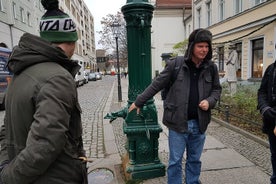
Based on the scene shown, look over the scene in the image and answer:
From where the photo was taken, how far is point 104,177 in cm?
362

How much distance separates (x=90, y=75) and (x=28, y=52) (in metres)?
38.7

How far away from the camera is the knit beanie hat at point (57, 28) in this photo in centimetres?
149

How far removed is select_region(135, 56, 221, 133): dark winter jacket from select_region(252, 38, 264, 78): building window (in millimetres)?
12154

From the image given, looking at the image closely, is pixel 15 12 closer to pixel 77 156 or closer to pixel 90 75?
pixel 90 75

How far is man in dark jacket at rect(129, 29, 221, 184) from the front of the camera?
2.56 metres

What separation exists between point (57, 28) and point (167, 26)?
28.7m

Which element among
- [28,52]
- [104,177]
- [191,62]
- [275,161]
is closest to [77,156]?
[28,52]

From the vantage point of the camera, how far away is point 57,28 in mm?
1508

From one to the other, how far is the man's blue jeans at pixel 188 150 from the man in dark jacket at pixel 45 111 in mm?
1351

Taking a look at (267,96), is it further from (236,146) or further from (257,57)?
(257,57)

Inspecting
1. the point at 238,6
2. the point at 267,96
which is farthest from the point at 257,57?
the point at 267,96

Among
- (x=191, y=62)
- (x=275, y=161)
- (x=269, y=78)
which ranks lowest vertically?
(x=275, y=161)

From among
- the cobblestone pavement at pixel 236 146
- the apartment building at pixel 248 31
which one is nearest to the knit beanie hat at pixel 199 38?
the cobblestone pavement at pixel 236 146

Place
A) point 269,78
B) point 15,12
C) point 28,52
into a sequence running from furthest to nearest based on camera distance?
point 15,12 → point 269,78 → point 28,52
